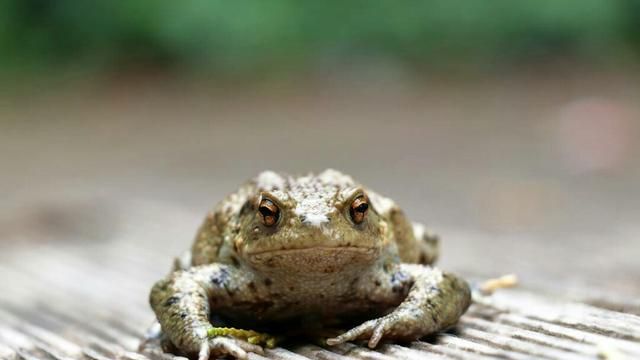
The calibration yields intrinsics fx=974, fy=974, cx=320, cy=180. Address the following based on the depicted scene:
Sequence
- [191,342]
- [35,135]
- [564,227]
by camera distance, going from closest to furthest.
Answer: [191,342], [564,227], [35,135]

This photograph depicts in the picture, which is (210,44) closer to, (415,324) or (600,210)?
(600,210)

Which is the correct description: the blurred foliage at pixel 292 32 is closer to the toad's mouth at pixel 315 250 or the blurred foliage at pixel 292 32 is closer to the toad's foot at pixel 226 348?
the toad's mouth at pixel 315 250

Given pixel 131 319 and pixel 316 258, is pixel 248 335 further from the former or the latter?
pixel 131 319

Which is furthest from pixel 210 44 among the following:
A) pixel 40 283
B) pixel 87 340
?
pixel 87 340

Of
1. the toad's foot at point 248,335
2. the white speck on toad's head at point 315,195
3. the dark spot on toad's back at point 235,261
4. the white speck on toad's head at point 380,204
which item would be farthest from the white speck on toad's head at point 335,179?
the toad's foot at point 248,335

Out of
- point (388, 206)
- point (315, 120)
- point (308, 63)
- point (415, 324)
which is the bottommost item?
point (415, 324)

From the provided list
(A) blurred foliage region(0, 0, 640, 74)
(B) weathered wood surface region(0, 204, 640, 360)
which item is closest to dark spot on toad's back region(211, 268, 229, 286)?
(B) weathered wood surface region(0, 204, 640, 360)

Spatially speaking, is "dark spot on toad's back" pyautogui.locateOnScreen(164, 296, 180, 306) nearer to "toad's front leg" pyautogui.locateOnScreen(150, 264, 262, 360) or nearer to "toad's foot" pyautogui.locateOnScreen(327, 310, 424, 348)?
"toad's front leg" pyautogui.locateOnScreen(150, 264, 262, 360)
